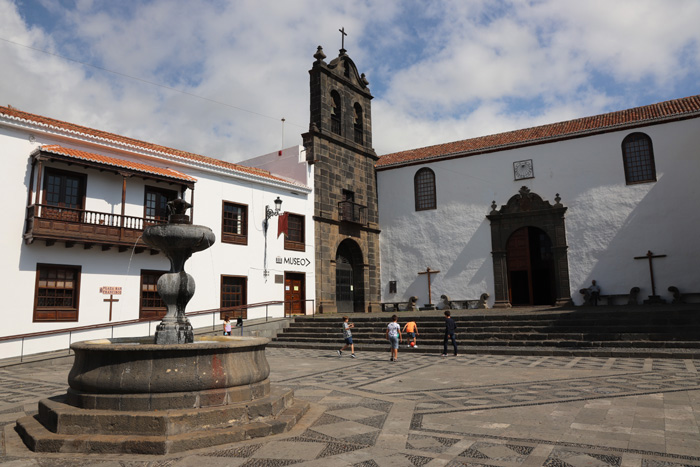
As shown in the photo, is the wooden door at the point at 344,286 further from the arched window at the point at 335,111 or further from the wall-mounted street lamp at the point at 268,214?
the arched window at the point at 335,111

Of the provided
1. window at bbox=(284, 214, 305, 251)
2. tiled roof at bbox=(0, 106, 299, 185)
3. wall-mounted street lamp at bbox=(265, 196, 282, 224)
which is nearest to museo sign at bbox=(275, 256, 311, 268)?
window at bbox=(284, 214, 305, 251)

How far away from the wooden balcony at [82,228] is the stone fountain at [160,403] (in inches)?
355

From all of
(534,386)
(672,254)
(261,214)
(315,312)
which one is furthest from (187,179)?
(672,254)

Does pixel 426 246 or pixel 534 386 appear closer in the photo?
pixel 534 386

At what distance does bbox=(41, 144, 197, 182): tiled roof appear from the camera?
1376cm

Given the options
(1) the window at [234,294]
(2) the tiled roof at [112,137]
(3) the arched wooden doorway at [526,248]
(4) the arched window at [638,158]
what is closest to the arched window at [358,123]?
(2) the tiled roof at [112,137]

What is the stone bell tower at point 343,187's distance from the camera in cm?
2136

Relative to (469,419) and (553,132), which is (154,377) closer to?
(469,419)

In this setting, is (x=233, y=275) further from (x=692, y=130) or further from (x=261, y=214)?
(x=692, y=130)

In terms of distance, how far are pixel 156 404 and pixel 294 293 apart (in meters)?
15.0

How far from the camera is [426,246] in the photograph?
75.7 ft

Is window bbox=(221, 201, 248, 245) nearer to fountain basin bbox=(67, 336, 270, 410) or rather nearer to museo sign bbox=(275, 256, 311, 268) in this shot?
museo sign bbox=(275, 256, 311, 268)

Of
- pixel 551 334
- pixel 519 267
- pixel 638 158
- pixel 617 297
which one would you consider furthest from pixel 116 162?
pixel 638 158

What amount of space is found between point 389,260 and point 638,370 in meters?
15.0
